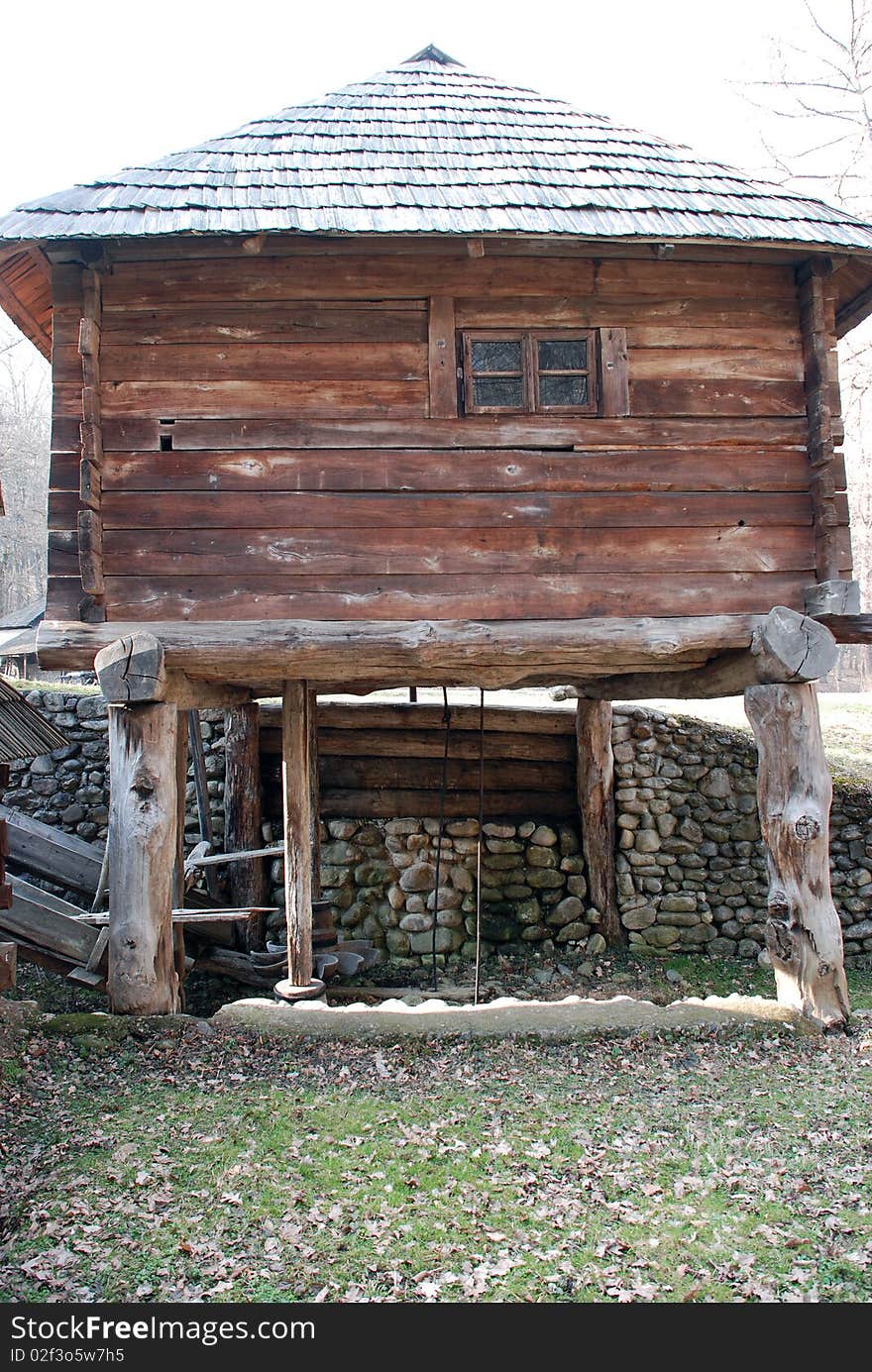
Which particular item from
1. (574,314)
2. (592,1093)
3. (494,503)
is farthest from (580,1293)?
(574,314)

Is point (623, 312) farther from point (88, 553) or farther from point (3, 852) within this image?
point (3, 852)

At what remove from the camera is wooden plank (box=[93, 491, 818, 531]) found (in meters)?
6.12

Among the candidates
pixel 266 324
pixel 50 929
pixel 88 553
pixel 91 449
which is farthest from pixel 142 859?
pixel 266 324

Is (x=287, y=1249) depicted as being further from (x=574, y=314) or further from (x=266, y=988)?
(x=574, y=314)

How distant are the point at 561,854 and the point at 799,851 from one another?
407 centimetres

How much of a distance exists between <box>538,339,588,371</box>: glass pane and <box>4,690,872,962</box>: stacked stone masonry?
15.2 ft

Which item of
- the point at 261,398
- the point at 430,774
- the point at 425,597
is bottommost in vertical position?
the point at 430,774

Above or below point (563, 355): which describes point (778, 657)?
below

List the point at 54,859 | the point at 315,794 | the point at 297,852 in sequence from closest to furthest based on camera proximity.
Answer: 1. the point at 297,852
2. the point at 54,859
3. the point at 315,794

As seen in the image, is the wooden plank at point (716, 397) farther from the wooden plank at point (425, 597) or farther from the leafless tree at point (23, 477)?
the leafless tree at point (23, 477)

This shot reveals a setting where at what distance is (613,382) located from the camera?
251 inches

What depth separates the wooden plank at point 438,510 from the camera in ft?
20.1

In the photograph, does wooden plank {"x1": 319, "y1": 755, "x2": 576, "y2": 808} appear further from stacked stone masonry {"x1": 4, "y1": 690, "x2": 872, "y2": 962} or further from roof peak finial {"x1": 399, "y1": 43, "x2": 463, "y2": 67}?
roof peak finial {"x1": 399, "y1": 43, "x2": 463, "y2": 67}

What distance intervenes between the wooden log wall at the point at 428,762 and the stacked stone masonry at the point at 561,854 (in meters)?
0.20
